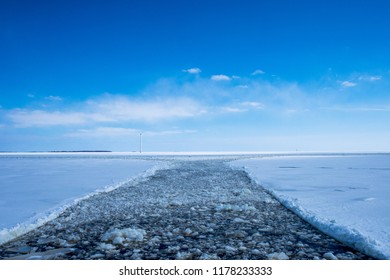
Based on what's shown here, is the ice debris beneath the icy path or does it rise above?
above

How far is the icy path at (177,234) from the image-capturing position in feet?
13.4

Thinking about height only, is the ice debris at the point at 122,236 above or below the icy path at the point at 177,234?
above

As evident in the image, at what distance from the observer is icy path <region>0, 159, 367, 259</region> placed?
161 inches

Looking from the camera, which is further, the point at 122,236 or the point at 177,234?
the point at 177,234

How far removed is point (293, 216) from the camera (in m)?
6.21

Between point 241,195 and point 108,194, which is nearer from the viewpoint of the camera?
point 241,195

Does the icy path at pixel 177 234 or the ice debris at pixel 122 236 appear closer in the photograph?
the icy path at pixel 177 234

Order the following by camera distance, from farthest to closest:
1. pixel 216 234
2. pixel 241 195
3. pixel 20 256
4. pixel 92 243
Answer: pixel 241 195 < pixel 216 234 < pixel 92 243 < pixel 20 256

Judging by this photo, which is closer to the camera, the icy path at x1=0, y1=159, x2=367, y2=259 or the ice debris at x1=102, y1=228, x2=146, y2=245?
the icy path at x1=0, y1=159, x2=367, y2=259

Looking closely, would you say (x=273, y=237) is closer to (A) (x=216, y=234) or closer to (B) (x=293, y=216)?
(A) (x=216, y=234)

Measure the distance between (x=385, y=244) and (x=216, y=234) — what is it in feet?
7.90

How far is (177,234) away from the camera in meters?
4.95
